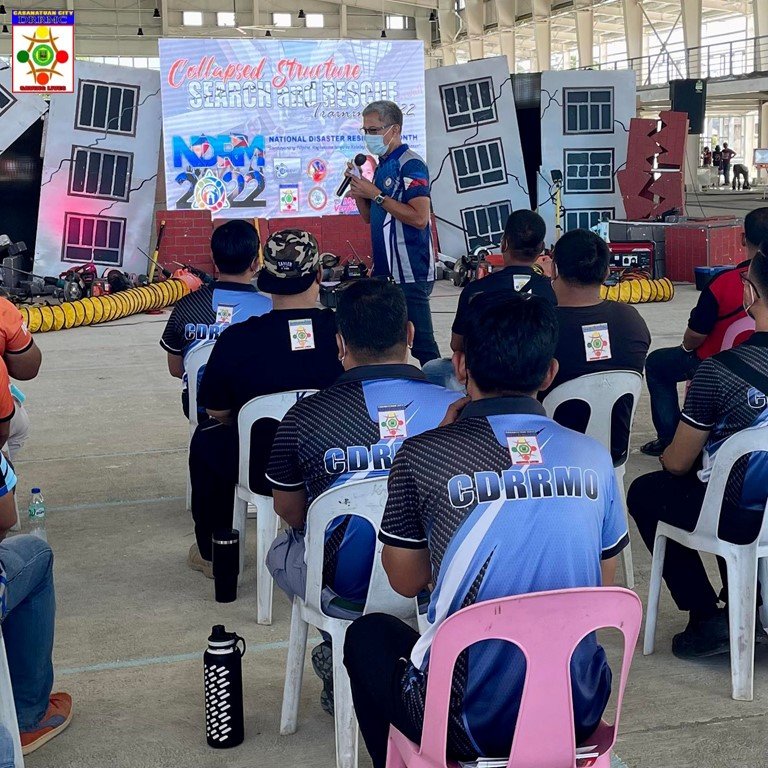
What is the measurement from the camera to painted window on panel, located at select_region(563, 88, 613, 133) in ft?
47.8

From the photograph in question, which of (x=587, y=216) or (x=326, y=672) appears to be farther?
(x=587, y=216)

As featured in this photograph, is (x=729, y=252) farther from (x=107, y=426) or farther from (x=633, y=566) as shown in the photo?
(x=633, y=566)

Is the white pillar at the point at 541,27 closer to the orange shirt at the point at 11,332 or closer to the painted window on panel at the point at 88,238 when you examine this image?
the painted window on panel at the point at 88,238

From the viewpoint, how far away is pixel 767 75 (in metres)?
28.5

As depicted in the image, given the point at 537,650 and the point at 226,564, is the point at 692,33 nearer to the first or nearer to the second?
the point at 226,564

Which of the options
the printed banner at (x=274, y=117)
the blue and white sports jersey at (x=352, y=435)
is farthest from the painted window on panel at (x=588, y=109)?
the blue and white sports jersey at (x=352, y=435)

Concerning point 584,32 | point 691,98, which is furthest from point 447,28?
point 691,98

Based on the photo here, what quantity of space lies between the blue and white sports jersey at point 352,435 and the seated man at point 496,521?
1.78 feet

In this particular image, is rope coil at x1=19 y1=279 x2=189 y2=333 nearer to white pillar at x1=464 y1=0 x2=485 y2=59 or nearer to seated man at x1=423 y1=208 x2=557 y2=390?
seated man at x1=423 y1=208 x2=557 y2=390

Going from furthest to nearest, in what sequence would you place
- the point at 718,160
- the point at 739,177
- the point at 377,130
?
the point at 718,160, the point at 739,177, the point at 377,130

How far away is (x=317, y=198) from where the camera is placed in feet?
45.9

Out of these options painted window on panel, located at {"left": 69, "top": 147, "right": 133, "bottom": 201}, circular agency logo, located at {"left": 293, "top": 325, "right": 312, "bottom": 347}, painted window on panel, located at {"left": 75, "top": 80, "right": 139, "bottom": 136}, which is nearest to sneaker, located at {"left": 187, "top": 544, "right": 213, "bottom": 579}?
circular agency logo, located at {"left": 293, "top": 325, "right": 312, "bottom": 347}

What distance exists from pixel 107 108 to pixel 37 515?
29.5 feet

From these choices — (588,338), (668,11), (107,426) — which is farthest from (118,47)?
(588,338)
